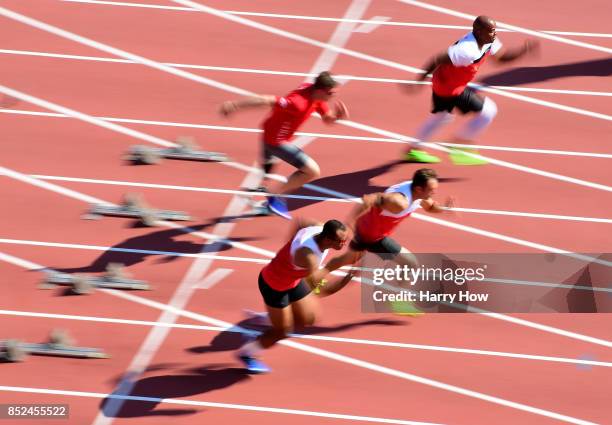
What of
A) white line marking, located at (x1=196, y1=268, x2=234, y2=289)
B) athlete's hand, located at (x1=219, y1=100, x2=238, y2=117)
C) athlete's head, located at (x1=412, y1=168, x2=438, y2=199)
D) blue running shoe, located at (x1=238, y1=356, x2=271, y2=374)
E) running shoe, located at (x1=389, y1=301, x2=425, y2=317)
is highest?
athlete's hand, located at (x1=219, y1=100, x2=238, y2=117)

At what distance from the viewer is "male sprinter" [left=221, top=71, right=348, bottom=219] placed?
909 centimetres

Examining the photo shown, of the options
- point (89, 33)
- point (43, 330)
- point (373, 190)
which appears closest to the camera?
point (43, 330)

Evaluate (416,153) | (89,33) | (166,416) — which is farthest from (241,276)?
(89,33)

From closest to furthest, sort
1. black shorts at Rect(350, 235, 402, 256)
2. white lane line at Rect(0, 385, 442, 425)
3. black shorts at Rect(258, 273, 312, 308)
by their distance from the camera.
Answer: black shorts at Rect(258, 273, 312, 308) → white lane line at Rect(0, 385, 442, 425) → black shorts at Rect(350, 235, 402, 256)

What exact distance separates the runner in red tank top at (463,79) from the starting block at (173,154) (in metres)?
2.06

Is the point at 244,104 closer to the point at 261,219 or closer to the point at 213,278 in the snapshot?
the point at 261,219

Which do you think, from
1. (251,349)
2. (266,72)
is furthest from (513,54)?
(251,349)

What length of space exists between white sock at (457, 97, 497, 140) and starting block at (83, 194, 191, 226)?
295cm

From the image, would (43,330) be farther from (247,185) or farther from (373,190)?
(373,190)

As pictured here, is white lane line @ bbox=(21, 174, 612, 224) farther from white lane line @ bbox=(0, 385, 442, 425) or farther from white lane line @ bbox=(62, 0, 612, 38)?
white lane line @ bbox=(62, 0, 612, 38)

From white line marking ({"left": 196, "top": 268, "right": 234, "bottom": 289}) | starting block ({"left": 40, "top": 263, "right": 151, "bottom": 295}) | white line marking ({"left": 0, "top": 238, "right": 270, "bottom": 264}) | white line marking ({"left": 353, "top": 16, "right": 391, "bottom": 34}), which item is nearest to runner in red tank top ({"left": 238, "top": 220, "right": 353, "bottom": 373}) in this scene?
white line marking ({"left": 196, "top": 268, "right": 234, "bottom": 289})

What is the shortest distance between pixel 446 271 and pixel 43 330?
12.2 ft

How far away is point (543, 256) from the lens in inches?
382
